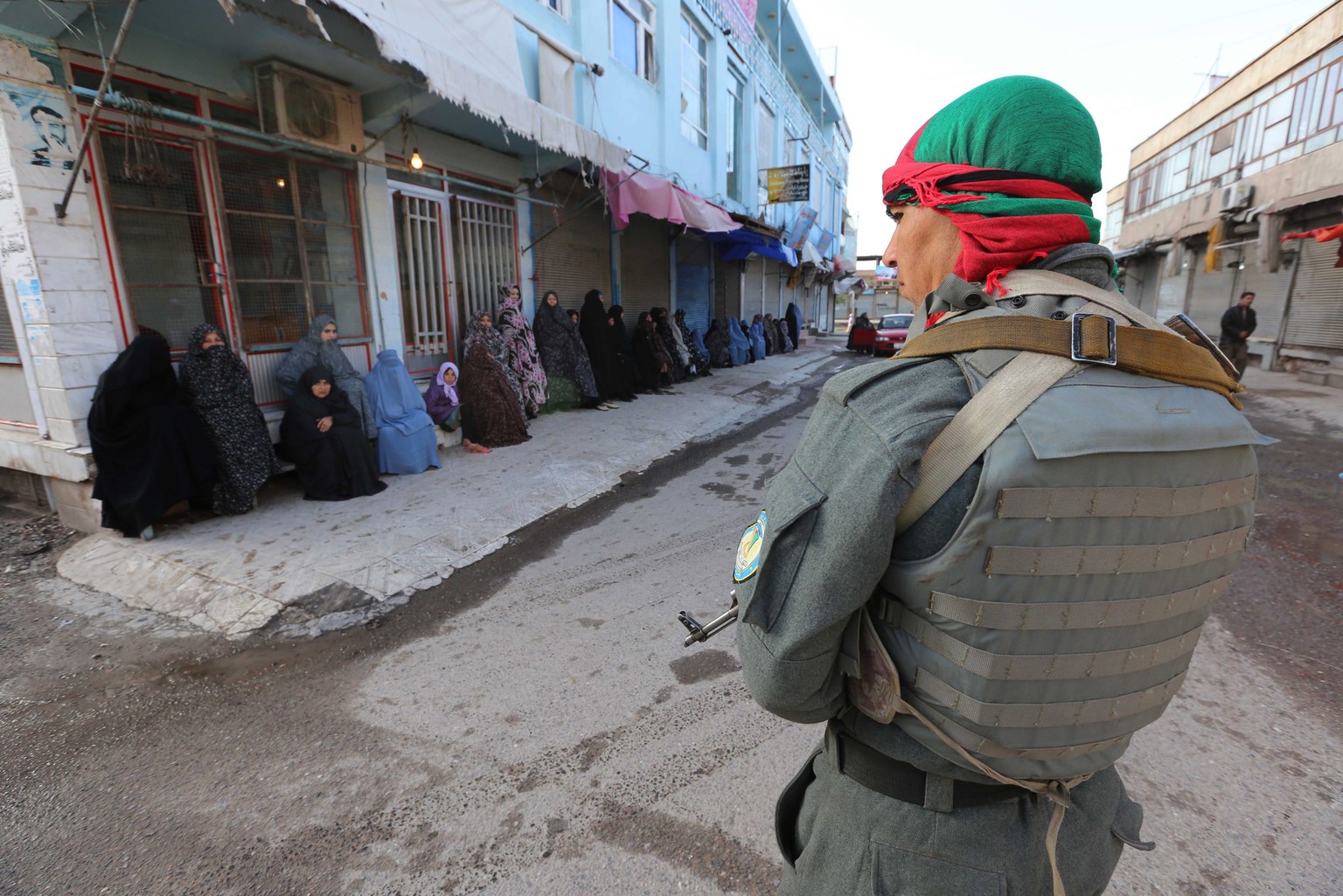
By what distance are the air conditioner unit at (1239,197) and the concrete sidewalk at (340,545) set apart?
17135 mm

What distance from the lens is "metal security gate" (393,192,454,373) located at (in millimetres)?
6805

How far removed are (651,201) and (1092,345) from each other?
8.12 meters

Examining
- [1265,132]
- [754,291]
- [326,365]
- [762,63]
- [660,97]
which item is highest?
[762,63]

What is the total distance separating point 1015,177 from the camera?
3.09 ft

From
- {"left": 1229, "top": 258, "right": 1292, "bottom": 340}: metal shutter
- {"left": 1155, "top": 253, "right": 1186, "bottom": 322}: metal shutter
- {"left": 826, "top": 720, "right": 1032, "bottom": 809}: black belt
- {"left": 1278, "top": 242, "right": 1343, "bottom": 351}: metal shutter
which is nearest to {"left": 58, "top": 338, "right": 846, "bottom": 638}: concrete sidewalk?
{"left": 826, "top": 720, "right": 1032, "bottom": 809}: black belt

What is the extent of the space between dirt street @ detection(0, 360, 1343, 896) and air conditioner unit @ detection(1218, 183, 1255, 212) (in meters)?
16.4

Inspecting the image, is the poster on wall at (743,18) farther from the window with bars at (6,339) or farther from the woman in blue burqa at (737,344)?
the window with bars at (6,339)

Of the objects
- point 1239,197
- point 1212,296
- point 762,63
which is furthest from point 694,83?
point 1212,296

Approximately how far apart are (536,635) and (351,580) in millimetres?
1318

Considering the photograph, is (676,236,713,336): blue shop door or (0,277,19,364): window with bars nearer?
(0,277,19,364): window with bars

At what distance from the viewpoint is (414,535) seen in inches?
173

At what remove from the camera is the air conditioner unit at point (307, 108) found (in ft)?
16.5

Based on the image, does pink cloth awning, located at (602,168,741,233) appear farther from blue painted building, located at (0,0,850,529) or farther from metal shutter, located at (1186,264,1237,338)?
metal shutter, located at (1186,264,1237,338)

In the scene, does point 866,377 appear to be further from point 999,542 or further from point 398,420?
point 398,420
